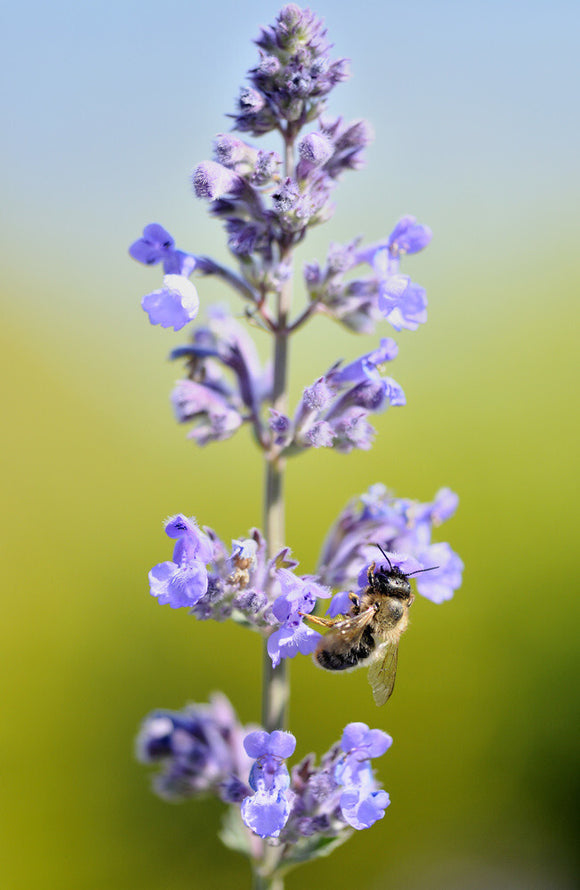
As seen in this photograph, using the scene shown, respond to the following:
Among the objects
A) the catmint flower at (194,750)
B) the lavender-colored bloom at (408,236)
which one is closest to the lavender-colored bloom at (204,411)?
the lavender-colored bloom at (408,236)

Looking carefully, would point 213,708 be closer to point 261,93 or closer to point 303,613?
point 303,613

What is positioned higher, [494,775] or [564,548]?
[564,548]

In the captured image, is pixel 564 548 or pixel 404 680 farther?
pixel 564 548

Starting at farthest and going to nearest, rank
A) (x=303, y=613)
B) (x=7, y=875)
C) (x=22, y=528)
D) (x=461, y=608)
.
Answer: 1. (x=22, y=528)
2. (x=461, y=608)
3. (x=7, y=875)
4. (x=303, y=613)

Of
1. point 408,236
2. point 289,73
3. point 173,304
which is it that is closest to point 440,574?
point 408,236

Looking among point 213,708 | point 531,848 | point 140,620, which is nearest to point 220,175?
point 213,708

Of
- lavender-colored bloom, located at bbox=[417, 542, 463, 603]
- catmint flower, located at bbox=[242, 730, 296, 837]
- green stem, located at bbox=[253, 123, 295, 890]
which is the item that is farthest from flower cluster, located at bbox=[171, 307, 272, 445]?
catmint flower, located at bbox=[242, 730, 296, 837]

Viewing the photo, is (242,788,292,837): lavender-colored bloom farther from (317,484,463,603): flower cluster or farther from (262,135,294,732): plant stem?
(317,484,463,603): flower cluster

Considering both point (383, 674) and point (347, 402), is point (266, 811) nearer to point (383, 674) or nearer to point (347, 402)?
point (383, 674)
